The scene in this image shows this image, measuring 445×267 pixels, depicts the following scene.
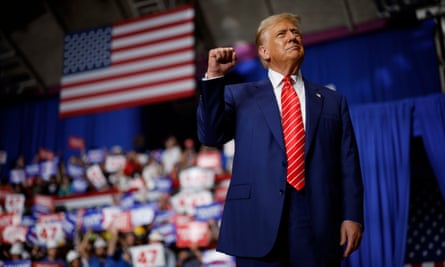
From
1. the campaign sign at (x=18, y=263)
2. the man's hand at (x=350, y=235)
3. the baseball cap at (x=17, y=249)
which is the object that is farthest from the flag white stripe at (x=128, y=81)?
the man's hand at (x=350, y=235)

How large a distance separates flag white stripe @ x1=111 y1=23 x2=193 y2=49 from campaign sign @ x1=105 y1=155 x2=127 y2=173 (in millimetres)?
1617

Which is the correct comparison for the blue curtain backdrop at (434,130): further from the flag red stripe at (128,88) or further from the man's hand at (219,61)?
the man's hand at (219,61)

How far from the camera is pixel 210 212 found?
5289mm

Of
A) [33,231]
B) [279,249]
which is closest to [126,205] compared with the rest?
[33,231]

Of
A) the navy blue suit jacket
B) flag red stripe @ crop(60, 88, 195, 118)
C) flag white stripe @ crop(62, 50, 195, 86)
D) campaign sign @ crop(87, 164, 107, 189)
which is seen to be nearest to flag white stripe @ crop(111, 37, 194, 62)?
flag white stripe @ crop(62, 50, 195, 86)

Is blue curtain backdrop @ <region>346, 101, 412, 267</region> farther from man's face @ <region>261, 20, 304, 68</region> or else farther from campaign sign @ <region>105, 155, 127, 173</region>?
campaign sign @ <region>105, 155, 127, 173</region>

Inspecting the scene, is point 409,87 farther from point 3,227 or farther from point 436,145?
point 3,227

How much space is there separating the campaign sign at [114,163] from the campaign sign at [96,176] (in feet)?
0.53

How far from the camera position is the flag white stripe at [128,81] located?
247 inches

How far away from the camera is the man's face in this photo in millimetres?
1436

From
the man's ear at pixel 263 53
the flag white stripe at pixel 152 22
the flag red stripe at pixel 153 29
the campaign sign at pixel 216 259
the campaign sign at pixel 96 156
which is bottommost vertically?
the campaign sign at pixel 216 259

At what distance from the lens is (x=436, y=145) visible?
436cm

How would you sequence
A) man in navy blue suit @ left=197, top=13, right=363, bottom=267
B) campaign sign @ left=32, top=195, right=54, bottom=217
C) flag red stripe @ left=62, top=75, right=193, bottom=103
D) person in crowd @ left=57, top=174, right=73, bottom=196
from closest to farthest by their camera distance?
man in navy blue suit @ left=197, top=13, right=363, bottom=267, flag red stripe @ left=62, top=75, right=193, bottom=103, campaign sign @ left=32, top=195, right=54, bottom=217, person in crowd @ left=57, top=174, right=73, bottom=196

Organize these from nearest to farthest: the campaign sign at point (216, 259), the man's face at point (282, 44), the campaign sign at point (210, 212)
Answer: the man's face at point (282, 44) < the campaign sign at point (216, 259) < the campaign sign at point (210, 212)
